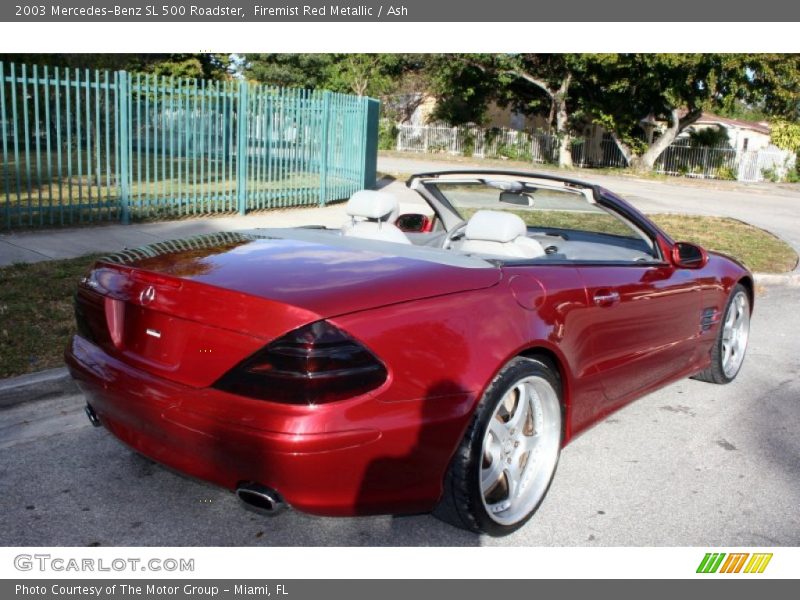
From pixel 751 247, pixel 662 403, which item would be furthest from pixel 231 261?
pixel 751 247

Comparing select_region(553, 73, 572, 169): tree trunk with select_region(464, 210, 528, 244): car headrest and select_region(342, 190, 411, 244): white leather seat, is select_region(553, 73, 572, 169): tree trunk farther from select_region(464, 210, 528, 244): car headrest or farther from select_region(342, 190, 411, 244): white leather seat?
select_region(464, 210, 528, 244): car headrest

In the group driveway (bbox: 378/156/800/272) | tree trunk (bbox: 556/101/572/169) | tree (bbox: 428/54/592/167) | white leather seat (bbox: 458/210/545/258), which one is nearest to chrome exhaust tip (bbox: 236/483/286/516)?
white leather seat (bbox: 458/210/545/258)

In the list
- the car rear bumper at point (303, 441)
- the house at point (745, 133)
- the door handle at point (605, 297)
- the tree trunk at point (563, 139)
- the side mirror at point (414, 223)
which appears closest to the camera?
the car rear bumper at point (303, 441)

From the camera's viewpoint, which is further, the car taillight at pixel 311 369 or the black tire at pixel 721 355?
the black tire at pixel 721 355

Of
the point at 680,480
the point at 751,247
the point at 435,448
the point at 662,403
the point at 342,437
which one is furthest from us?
the point at 751,247

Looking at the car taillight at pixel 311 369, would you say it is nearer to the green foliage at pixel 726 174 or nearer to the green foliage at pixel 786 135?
the green foliage at pixel 786 135

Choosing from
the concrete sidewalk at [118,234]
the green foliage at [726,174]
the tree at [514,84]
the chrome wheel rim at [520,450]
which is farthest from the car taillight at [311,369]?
the green foliage at [726,174]

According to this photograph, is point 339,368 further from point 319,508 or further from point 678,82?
point 678,82

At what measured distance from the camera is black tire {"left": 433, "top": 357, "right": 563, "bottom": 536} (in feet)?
9.81

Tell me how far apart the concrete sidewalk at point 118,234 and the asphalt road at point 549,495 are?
4.07 metres

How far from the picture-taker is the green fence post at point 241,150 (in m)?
12.3

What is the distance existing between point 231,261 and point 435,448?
1139 millimetres

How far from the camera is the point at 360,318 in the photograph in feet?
8.84

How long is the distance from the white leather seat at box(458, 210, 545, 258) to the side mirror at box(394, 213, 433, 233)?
3.81ft
